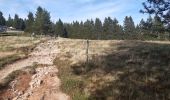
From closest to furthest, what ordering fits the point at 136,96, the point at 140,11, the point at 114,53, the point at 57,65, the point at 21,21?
the point at 136,96, the point at 140,11, the point at 57,65, the point at 114,53, the point at 21,21

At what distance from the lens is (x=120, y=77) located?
27.4 meters

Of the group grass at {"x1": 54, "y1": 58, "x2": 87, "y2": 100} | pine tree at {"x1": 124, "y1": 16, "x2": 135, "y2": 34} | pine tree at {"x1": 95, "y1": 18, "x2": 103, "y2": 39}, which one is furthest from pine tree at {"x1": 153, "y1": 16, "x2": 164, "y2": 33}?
pine tree at {"x1": 124, "y1": 16, "x2": 135, "y2": 34}

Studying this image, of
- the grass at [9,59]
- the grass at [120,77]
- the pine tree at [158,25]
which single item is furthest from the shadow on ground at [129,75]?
the grass at [9,59]

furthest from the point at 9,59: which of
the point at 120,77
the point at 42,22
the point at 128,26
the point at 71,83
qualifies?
the point at 128,26

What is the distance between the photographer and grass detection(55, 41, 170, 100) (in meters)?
24.4

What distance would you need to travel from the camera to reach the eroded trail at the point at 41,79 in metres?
25.0

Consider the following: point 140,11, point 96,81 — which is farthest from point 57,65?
point 140,11

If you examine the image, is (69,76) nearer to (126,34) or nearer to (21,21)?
(126,34)

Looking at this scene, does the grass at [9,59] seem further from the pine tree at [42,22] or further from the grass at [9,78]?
the pine tree at [42,22]

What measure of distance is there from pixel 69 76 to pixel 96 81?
286 centimetres

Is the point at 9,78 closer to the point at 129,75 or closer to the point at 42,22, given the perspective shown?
the point at 129,75

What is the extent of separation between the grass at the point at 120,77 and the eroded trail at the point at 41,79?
740mm

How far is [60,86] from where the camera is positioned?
26.7 m

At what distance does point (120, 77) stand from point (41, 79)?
21.9ft
